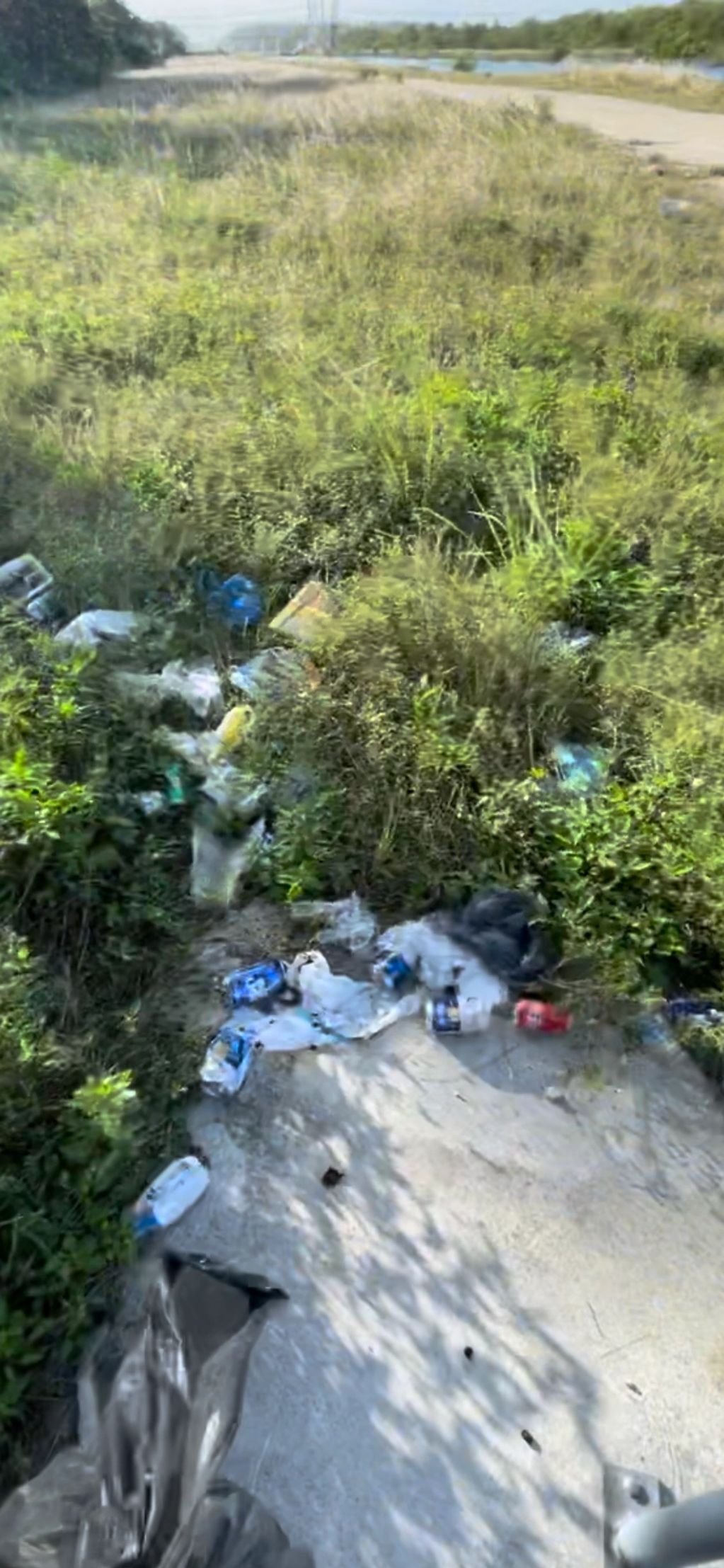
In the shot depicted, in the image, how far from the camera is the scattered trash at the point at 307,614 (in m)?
3.37

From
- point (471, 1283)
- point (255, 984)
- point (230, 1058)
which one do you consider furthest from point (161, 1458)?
point (255, 984)

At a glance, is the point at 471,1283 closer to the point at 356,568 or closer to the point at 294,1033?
the point at 294,1033

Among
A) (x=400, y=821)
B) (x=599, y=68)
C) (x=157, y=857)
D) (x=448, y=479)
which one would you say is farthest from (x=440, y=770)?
(x=599, y=68)

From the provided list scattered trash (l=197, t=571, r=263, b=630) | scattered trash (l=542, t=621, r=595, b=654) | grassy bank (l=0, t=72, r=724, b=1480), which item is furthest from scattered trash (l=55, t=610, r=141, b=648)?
scattered trash (l=542, t=621, r=595, b=654)

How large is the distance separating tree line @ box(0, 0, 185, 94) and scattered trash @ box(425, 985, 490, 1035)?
10.5 meters

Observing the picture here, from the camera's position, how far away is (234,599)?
3.64 m

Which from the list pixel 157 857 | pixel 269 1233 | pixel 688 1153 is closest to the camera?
pixel 269 1233

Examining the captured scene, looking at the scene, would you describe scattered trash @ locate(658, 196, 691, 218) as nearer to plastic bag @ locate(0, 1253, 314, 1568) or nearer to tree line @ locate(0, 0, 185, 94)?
tree line @ locate(0, 0, 185, 94)

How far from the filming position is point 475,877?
273 cm

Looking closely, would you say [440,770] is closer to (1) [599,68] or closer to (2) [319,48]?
(1) [599,68]

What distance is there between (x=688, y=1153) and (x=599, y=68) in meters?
10.6

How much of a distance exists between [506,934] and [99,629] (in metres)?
1.71

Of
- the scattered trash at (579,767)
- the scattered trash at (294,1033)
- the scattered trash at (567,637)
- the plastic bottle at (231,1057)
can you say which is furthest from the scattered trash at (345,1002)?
the scattered trash at (567,637)

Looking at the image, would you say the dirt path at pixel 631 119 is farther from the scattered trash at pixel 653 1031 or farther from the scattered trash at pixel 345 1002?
the scattered trash at pixel 345 1002
